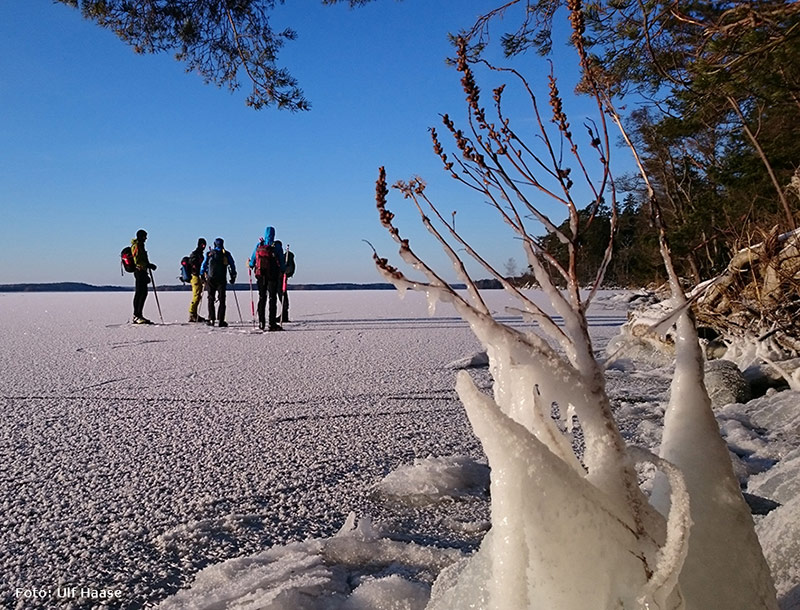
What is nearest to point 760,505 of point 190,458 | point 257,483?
point 257,483

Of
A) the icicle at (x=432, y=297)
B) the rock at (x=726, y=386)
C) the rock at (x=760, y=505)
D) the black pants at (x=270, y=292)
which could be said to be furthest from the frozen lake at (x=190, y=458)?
the black pants at (x=270, y=292)

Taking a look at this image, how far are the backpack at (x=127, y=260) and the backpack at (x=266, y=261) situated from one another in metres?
2.57

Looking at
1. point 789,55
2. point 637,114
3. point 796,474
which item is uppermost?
point 637,114

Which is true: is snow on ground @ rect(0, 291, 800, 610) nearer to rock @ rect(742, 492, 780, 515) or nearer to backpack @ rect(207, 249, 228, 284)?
rock @ rect(742, 492, 780, 515)

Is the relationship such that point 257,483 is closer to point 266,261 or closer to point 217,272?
point 266,261

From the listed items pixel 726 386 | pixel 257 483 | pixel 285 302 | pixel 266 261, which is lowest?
pixel 257 483

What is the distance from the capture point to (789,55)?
312cm

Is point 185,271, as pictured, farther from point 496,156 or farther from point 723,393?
point 496,156

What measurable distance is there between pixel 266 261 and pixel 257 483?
664 centimetres

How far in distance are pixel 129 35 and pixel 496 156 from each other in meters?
4.42

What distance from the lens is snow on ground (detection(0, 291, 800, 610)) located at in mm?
1249

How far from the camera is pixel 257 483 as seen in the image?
196cm

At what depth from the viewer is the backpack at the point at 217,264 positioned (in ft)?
31.1

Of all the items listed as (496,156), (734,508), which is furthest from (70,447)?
(734,508)
